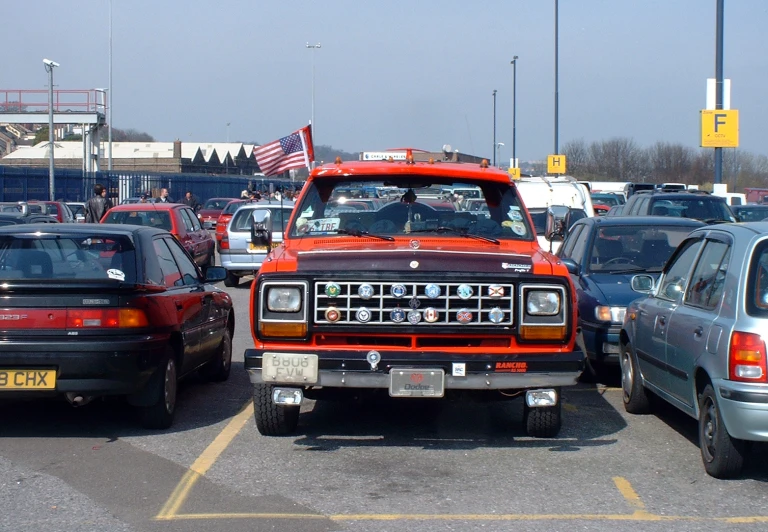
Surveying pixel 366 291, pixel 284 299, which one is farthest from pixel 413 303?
pixel 284 299

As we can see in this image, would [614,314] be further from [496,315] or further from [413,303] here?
[413,303]

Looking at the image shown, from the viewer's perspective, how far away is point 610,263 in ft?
32.7

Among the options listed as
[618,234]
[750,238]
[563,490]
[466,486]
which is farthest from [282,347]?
[618,234]

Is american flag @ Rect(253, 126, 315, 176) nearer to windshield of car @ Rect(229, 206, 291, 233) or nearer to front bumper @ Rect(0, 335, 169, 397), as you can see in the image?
windshield of car @ Rect(229, 206, 291, 233)

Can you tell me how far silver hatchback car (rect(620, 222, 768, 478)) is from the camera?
5.58 m

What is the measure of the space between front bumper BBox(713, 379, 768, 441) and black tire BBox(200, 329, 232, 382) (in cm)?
499

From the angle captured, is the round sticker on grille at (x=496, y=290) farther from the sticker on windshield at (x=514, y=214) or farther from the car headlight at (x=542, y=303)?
the sticker on windshield at (x=514, y=214)

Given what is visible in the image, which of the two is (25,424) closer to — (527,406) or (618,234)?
(527,406)

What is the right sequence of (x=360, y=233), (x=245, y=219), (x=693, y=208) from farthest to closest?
1. (x=245, y=219)
2. (x=693, y=208)
3. (x=360, y=233)

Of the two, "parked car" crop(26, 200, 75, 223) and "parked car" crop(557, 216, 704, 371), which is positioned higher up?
"parked car" crop(26, 200, 75, 223)

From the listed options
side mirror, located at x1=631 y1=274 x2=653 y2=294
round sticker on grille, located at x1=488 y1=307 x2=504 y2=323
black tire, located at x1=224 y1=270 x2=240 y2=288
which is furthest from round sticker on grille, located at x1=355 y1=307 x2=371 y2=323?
black tire, located at x1=224 y1=270 x2=240 y2=288

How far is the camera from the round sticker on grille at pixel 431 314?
6.25 meters

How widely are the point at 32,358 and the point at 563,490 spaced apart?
141 inches

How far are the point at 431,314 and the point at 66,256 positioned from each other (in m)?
2.83
